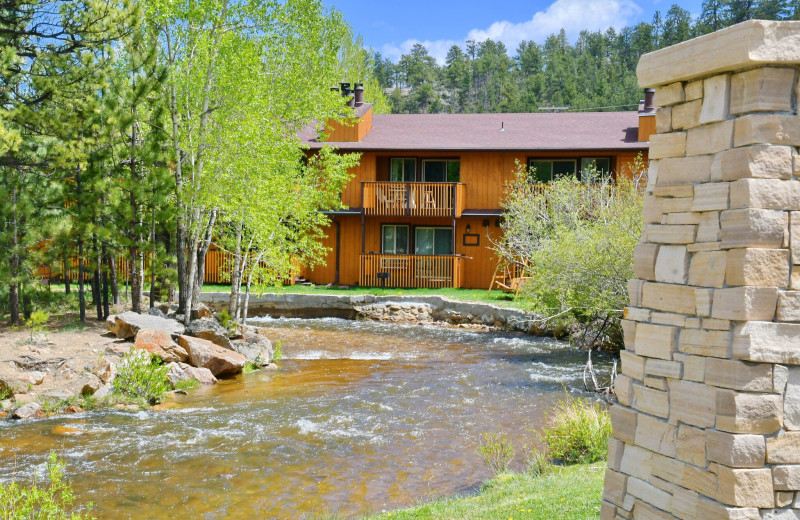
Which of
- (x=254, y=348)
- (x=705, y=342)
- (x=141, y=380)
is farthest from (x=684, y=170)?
(x=254, y=348)

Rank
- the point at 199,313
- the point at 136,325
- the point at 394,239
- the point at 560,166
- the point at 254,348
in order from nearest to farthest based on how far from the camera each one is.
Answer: the point at 136,325
the point at 254,348
the point at 199,313
the point at 560,166
the point at 394,239

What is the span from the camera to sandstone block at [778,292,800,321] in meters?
3.92

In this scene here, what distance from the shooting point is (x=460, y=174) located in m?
27.4

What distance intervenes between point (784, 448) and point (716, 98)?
1.95 metres

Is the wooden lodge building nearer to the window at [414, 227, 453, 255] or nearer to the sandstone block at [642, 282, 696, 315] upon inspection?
the window at [414, 227, 453, 255]

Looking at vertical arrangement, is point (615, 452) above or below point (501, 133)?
below

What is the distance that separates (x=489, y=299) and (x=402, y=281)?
4.19 m

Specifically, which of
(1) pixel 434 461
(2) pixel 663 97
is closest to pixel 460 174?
(1) pixel 434 461

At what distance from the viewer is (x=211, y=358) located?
14.0 metres

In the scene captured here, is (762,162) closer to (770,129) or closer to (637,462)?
(770,129)

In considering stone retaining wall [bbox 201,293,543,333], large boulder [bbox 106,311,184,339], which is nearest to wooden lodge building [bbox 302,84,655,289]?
stone retaining wall [bbox 201,293,543,333]

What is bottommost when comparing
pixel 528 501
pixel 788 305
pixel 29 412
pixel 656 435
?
pixel 29 412

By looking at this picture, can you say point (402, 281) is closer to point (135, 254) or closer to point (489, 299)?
point (489, 299)

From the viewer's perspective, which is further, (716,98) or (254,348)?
(254,348)
